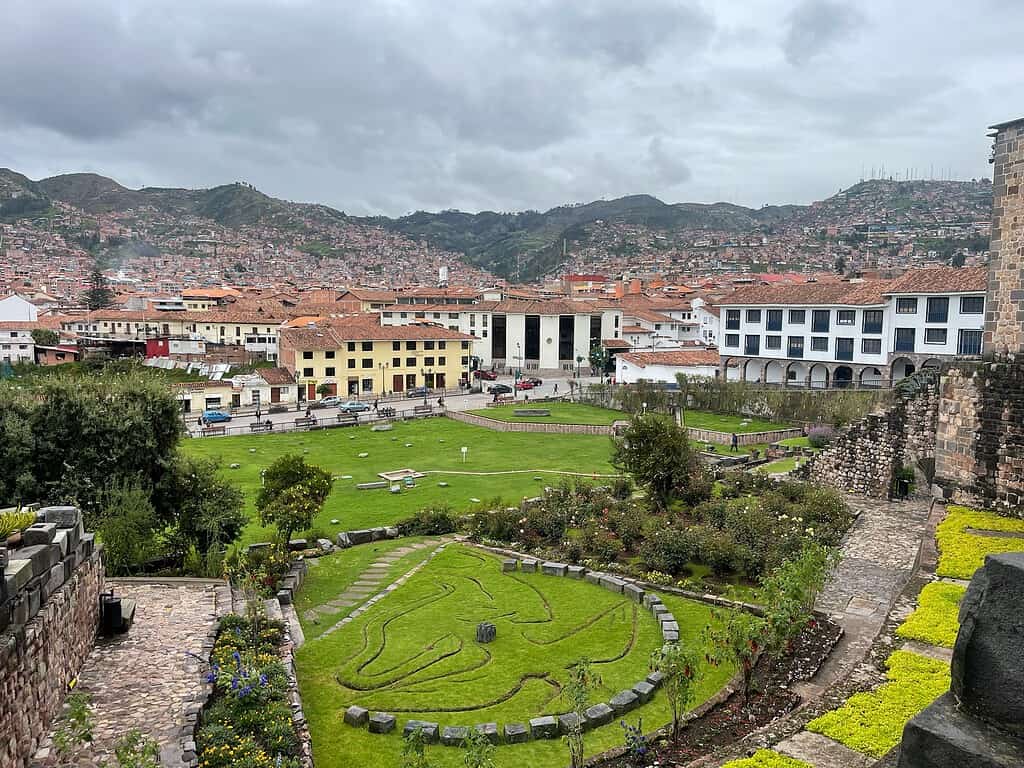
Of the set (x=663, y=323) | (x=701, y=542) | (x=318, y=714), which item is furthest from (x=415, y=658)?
(x=663, y=323)

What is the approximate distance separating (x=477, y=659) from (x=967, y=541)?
423 inches

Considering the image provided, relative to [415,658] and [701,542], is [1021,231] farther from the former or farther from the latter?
[415,658]

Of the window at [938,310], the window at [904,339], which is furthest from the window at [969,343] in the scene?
the window at [904,339]

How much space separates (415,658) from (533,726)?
10.8 feet

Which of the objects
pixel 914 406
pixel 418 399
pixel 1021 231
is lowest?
pixel 418 399

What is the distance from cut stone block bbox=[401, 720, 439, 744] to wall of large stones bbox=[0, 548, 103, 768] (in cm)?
458

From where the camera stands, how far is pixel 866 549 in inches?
651

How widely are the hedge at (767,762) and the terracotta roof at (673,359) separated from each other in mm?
53901

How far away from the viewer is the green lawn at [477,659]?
10.1m

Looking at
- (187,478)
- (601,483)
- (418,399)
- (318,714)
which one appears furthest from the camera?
(418,399)

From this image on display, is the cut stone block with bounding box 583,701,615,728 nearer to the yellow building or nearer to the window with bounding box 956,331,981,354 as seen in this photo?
the window with bounding box 956,331,981,354

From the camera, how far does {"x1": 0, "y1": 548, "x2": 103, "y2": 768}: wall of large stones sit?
313 inches

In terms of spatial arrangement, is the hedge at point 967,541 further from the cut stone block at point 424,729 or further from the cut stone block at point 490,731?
the cut stone block at point 424,729

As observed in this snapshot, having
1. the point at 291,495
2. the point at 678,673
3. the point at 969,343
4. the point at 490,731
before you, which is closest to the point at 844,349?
the point at 969,343
